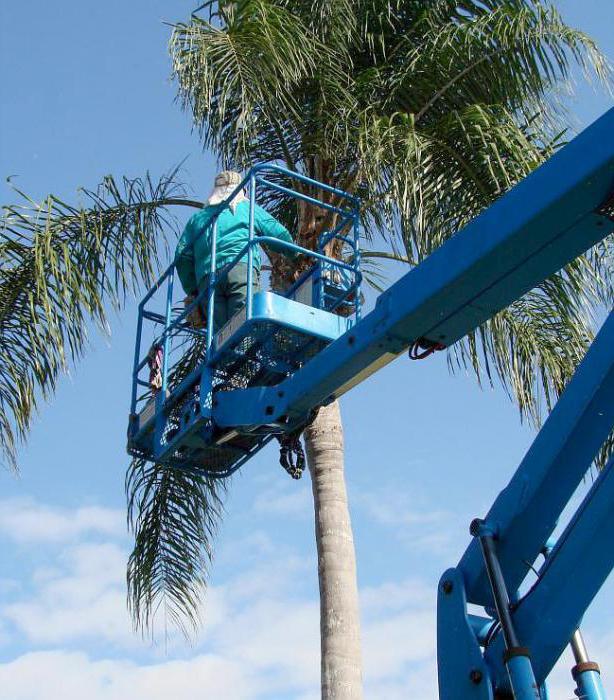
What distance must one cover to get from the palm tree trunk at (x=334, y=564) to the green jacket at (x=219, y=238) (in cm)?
176

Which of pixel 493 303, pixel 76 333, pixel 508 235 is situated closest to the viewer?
pixel 508 235

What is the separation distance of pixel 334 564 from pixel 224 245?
2.37m

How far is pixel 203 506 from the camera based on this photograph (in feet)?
31.8

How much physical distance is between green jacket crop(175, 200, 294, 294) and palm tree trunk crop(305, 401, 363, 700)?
176 cm

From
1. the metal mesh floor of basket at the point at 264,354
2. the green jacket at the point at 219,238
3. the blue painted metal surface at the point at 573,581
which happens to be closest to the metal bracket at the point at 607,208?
the blue painted metal surface at the point at 573,581

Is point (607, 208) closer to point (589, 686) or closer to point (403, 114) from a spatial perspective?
point (589, 686)

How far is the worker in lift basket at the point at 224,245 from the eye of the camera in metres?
6.85

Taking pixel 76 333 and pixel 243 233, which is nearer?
pixel 243 233

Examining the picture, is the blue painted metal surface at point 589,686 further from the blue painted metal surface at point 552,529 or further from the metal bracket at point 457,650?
the metal bracket at point 457,650

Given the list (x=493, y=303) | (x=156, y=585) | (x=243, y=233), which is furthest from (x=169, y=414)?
(x=156, y=585)

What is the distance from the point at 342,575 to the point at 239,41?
12.9 feet

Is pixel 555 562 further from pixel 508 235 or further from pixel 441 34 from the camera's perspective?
pixel 441 34

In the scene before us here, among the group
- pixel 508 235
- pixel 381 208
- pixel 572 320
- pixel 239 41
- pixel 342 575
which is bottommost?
pixel 508 235

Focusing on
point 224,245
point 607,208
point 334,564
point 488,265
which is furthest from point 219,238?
point 607,208
